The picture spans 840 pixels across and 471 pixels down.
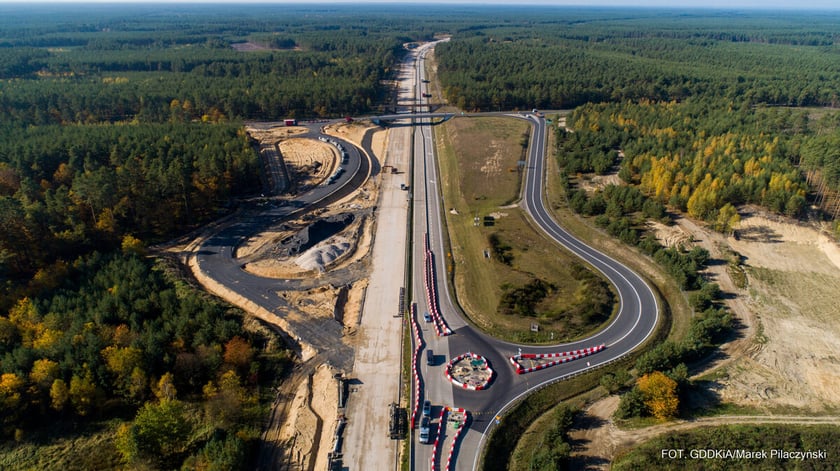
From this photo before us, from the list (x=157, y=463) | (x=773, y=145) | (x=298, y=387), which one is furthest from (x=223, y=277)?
(x=773, y=145)

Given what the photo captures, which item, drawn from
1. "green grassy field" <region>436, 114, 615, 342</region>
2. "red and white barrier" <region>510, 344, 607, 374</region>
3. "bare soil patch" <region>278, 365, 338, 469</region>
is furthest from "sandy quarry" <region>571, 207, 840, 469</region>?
"bare soil patch" <region>278, 365, 338, 469</region>

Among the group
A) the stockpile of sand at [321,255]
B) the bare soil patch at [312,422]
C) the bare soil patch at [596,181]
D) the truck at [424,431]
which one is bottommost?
the bare soil patch at [312,422]

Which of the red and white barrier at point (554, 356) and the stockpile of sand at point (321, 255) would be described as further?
the stockpile of sand at point (321, 255)

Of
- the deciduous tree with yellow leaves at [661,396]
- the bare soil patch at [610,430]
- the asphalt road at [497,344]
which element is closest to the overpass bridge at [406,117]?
the asphalt road at [497,344]

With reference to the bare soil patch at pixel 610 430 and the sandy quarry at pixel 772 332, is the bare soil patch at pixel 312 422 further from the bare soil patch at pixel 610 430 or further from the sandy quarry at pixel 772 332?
the sandy quarry at pixel 772 332

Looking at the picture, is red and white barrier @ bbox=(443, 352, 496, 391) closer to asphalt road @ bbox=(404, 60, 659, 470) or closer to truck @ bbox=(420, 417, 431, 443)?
asphalt road @ bbox=(404, 60, 659, 470)

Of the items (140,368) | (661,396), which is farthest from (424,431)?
(140,368)

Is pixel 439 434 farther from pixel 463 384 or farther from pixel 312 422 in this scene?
pixel 312 422
